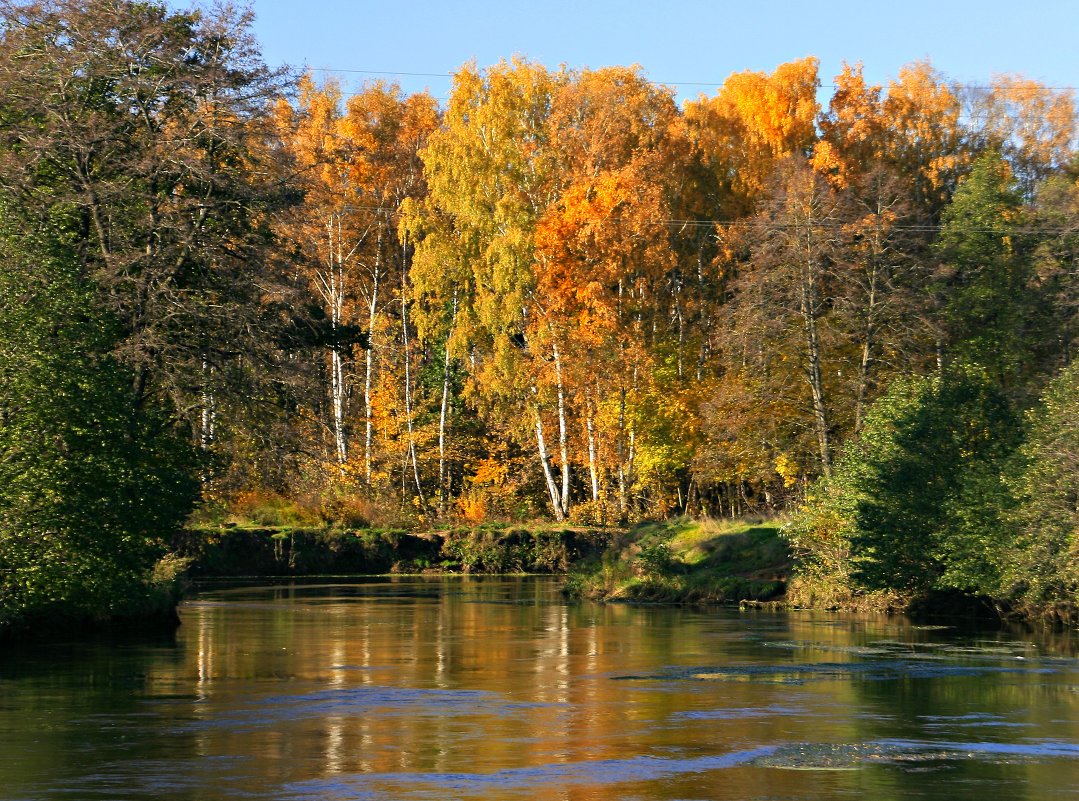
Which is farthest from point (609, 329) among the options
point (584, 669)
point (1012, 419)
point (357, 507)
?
point (584, 669)

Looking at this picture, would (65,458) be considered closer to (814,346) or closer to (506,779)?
(506,779)

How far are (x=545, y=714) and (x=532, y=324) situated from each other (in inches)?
1659

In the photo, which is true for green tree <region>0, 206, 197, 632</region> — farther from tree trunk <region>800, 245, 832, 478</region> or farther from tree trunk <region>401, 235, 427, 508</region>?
tree trunk <region>401, 235, 427, 508</region>

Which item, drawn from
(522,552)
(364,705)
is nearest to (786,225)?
(522,552)

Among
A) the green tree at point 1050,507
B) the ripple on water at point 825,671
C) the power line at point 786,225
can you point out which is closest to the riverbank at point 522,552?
the power line at point 786,225

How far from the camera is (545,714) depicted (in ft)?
67.4

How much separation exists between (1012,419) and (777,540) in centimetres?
934

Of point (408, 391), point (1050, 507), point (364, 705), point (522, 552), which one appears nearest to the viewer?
point (364, 705)

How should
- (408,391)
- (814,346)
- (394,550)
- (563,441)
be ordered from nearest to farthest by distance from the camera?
(814,346)
(394,550)
(563,441)
(408,391)

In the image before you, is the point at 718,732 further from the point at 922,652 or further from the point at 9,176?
the point at 9,176

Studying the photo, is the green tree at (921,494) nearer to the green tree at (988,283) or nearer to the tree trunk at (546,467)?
the green tree at (988,283)

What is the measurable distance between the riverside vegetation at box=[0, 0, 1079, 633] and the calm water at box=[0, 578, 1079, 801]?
341 cm

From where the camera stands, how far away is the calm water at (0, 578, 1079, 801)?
50.8 ft

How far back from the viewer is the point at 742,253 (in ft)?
202
